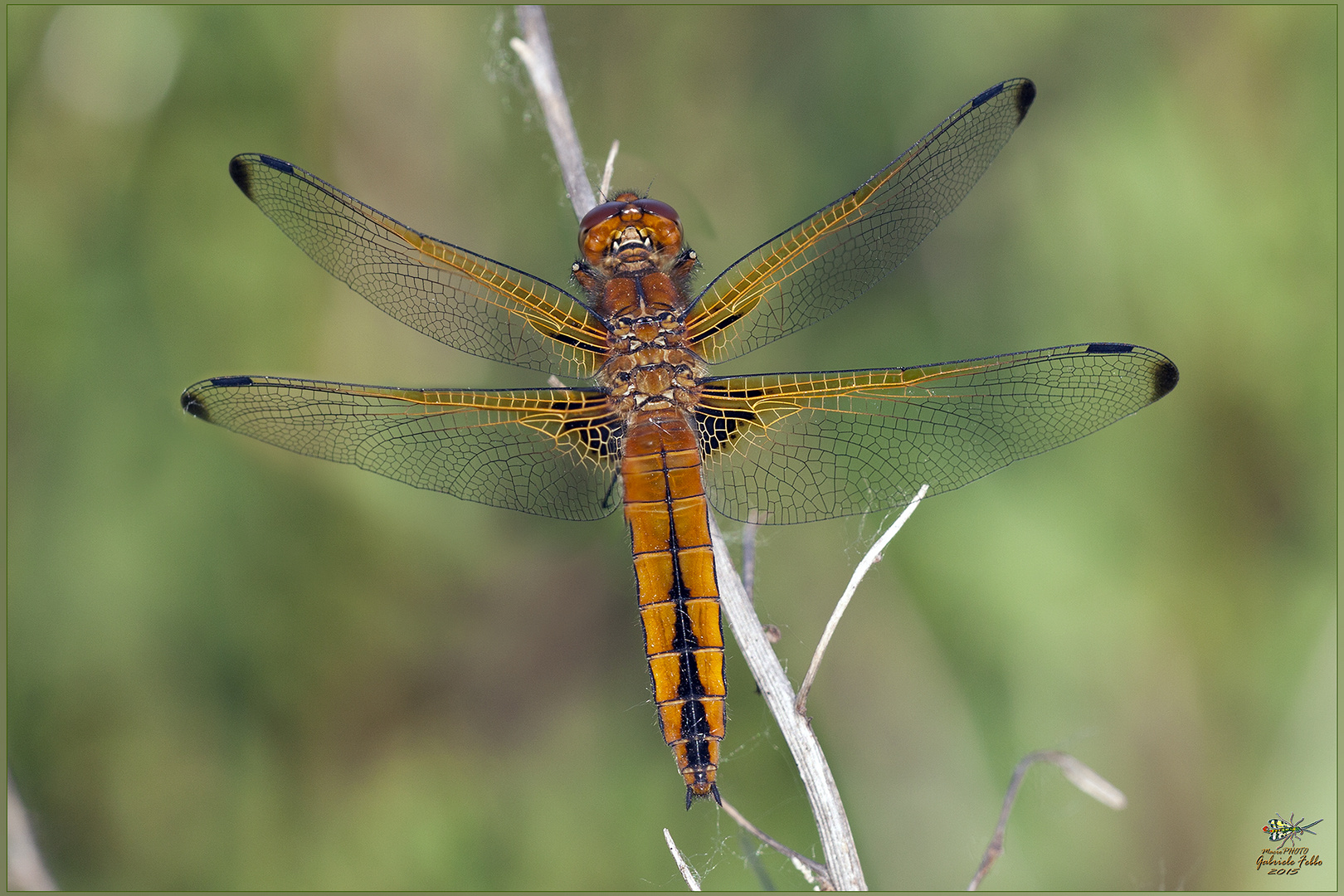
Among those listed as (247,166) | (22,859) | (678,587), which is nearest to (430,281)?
(247,166)

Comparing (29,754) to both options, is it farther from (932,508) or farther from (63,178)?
(932,508)

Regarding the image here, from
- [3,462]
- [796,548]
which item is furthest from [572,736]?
[3,462]

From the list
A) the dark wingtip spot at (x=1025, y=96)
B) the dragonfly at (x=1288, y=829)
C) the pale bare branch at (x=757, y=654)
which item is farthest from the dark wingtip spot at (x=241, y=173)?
the dragonfly at (x=1288, y=829)

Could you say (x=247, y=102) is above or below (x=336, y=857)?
above

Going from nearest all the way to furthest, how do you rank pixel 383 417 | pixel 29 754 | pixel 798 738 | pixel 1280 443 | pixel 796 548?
pixel 798 738, pixel 383 417, pixel 29 754, pixel 1280 443, pixel 796 548

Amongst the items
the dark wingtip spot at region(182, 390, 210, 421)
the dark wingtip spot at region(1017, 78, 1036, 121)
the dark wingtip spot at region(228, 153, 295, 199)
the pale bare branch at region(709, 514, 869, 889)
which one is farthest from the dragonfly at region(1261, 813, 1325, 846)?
the dark wingtip spot at region(228, 153, 295, 199)

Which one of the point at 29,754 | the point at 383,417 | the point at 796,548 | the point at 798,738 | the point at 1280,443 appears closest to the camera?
the point at 798,738

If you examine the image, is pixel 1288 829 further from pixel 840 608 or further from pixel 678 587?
pixel 678 587
